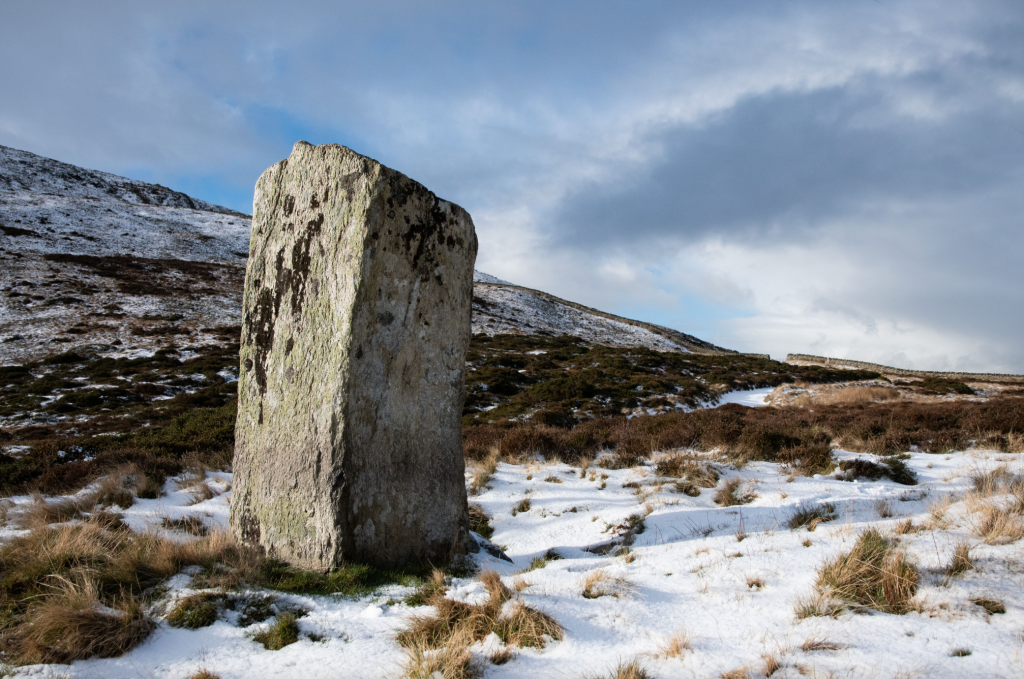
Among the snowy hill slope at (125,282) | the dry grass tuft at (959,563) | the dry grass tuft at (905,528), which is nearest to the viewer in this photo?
the dry grass tuft at (959,563)

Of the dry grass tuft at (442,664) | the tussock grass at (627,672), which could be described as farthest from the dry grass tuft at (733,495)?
the dry grass tuft at (442,664)

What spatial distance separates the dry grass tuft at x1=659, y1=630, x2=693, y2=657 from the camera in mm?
2830

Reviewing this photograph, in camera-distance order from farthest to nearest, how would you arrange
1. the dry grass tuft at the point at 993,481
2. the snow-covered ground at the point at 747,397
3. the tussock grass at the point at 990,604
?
the snow-covered ground at the point at 747,397
the dry grass tuft at the point at 993,481
the tussock grass at the point at 990,604

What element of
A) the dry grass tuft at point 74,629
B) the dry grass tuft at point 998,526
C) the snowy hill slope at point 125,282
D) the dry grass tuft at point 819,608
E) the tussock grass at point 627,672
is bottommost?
the dry grass tuft at point 74,629

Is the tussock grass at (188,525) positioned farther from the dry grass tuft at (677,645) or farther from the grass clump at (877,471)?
the grass clump at (877,471)

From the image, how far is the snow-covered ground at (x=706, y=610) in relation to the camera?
8.89ft

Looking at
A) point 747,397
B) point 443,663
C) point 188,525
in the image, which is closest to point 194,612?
point 443,663

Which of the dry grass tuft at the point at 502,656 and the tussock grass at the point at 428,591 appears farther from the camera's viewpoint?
the tussock grass at the point at 428,591

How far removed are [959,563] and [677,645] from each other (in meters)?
1.98

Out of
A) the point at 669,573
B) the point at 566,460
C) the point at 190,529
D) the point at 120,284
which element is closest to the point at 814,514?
the point at 669,573

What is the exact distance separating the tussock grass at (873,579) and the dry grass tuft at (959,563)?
190 mm

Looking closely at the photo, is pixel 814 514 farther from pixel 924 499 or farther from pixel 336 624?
pixel 336 624

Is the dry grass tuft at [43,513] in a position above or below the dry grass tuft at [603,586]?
below

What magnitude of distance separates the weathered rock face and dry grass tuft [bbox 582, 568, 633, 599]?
133 cm
